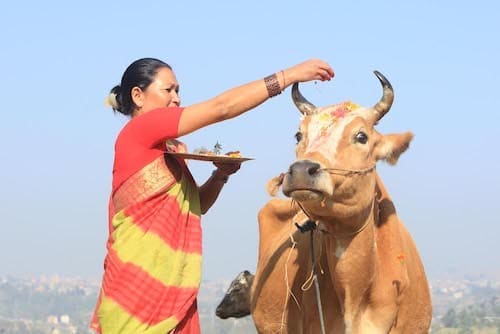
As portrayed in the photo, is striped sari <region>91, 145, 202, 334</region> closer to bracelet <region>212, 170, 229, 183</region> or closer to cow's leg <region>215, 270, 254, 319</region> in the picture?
bracelet <region>212, 170, 229, 183</region>

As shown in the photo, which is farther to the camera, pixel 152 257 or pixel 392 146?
pixel 392 146

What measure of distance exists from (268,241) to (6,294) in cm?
18954

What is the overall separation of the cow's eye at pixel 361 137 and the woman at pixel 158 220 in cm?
91

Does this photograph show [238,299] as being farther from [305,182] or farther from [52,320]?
[52,320]

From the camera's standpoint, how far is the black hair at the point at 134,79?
27.1 feet

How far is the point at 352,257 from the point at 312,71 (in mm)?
1580

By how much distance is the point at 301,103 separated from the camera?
8.94 m

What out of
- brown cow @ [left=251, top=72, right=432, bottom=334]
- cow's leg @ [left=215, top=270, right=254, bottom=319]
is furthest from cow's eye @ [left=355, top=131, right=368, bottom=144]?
cow's leg @ [left=215, top=270, right=254, bottom=319]

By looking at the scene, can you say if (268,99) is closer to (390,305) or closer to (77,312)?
(390,305)

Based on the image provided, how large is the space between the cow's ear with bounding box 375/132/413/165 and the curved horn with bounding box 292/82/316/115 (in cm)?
56

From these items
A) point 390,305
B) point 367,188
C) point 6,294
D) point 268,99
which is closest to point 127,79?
point 268,99

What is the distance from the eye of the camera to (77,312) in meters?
152

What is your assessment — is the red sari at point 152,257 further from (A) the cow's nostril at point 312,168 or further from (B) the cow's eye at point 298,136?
(B) the cow's eye at point 298,136

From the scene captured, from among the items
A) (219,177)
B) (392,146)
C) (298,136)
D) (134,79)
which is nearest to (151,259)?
(219,177)
